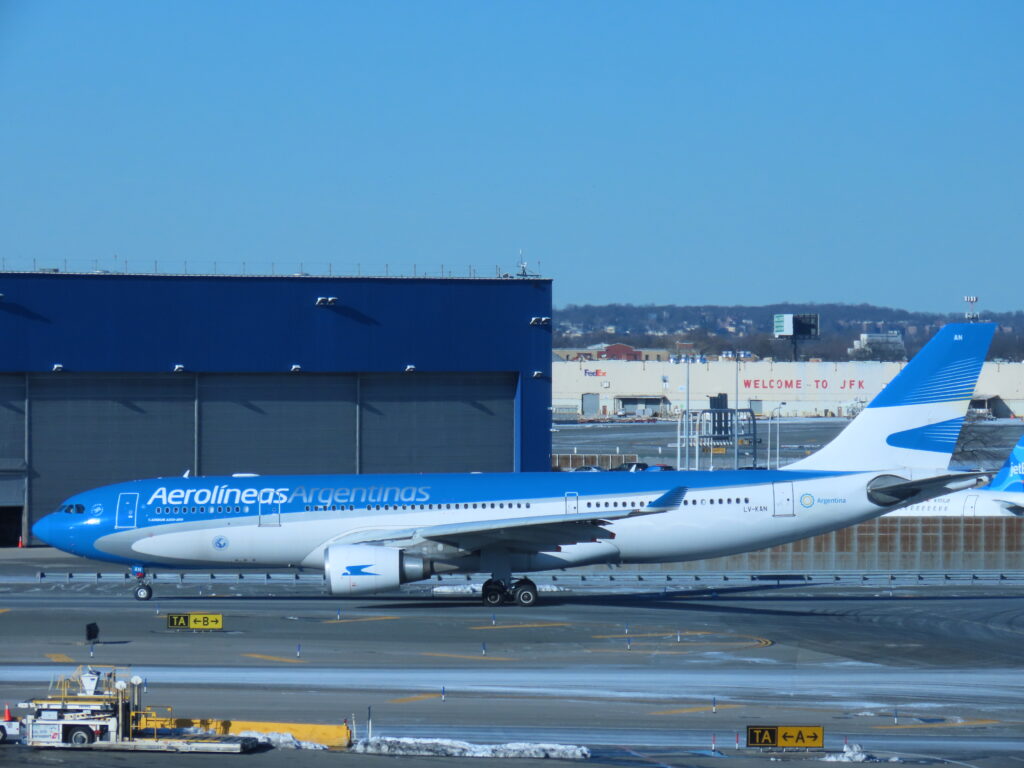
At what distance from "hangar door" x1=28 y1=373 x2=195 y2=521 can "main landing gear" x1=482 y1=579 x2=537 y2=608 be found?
20.8m

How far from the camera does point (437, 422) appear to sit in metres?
49.4

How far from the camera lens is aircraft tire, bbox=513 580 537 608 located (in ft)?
99.7

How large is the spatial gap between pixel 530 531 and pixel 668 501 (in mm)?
3460

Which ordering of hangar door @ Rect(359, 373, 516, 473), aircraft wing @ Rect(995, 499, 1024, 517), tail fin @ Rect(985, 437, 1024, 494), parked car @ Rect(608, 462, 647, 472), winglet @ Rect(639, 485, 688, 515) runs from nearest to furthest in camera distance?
winglet @ Rect(639, 485, 688, 515)
aircraft wing @ Rect(995, 499, 1024, 517)
tail fin @ Rect(985, 437, 1024, 494)
hangar door @ Rect(359, 373, 516, 473)
parked car @ Rect(608, 462, 647, 472)

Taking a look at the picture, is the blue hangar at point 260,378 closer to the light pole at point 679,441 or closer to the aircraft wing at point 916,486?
the light pole at point 679,441

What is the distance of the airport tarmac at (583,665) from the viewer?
16.7 metres

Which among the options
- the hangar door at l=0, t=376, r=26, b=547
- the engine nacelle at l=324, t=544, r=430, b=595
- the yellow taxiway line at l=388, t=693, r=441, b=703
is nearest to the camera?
the yellow taxiway line at l=388, t=693, r=441, b=703

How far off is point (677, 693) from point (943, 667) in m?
5.66

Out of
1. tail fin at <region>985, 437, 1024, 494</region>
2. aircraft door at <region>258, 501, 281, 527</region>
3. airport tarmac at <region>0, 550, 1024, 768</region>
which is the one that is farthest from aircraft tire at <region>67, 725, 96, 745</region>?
tail fin at <region>985, 437, 1024, 494</region>

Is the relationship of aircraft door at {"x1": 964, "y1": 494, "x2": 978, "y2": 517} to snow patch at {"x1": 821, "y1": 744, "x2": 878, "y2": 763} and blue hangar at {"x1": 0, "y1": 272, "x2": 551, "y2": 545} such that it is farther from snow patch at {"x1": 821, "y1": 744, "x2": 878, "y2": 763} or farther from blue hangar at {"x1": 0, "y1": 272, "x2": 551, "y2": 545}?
snow patch at {"x1": 821, "y1": 744, "x2": 878, "y2": 763}

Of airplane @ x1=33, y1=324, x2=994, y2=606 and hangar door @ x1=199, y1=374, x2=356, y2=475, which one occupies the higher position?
hangar door @ x1=199, y1=374, x2=356, y2=475

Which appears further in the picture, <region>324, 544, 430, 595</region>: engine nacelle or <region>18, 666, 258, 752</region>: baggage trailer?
<region>324, 544, 430, 595</region>: engine nacelle

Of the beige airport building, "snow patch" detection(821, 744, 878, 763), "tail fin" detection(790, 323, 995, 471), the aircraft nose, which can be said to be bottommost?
"snow patch" detection(821, 744, 878, 763)

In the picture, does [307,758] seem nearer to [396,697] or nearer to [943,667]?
[396,697]
